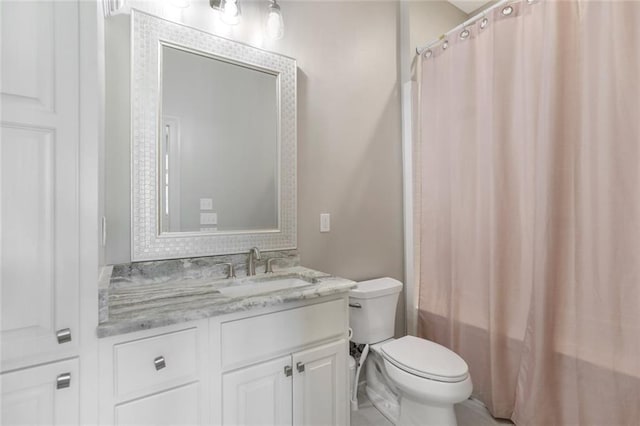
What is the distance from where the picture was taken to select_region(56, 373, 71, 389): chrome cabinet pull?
2.65ft

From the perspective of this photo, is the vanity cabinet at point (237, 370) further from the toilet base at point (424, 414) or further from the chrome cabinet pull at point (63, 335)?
the toilet base at point (424, 414)

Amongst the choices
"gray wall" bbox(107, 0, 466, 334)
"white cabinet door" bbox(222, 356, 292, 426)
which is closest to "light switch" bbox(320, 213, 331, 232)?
"gray wall" bbox(107, 0, 466, 334)

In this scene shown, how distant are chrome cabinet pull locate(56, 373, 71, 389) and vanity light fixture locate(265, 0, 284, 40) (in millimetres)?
1648

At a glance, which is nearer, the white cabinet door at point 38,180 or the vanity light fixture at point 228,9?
the white cabinet door at point 38,180

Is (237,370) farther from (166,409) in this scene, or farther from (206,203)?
(206,203)

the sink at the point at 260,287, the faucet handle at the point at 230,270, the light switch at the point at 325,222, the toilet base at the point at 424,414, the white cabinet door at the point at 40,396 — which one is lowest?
the toilet base at the point at 424,414

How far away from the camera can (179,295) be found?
118cm

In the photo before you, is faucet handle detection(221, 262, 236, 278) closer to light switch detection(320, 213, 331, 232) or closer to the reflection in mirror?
the reflection in mirror

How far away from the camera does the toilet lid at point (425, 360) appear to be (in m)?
1.42

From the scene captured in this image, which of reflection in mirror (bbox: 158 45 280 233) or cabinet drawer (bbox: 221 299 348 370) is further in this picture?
reflection in mirror (bbox: 158 45 280 233)

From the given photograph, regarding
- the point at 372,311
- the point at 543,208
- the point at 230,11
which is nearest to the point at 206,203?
the point at 230,11

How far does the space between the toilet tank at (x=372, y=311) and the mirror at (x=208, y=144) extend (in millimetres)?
506

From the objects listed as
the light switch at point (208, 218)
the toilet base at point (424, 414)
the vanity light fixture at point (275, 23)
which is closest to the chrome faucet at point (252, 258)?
the light switch at point (208, 218)

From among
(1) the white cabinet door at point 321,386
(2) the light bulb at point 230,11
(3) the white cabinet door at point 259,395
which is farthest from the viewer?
(2) the light bulb at point 230,11
